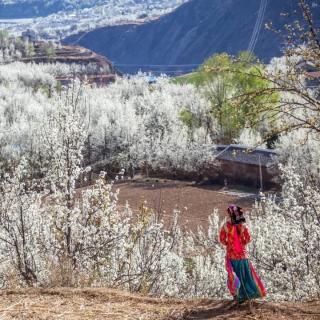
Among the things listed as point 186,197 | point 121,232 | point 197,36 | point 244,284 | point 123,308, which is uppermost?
point 197,36

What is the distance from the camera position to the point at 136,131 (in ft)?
138

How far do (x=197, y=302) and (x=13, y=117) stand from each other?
47.6 meters

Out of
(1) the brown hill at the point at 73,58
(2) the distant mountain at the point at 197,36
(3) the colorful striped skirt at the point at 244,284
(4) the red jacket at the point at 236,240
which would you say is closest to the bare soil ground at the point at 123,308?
(3) the colorful striped skirt at the point at 244,284

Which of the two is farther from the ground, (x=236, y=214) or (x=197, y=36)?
(x=197, y=36)

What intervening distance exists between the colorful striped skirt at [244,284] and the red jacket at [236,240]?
0.09 m

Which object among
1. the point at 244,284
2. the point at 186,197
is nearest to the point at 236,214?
the point at 244,284

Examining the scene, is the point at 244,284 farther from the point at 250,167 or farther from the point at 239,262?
the point at 250,167

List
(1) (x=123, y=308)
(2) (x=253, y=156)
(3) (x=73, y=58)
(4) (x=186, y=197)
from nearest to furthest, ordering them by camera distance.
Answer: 1. (1) (x=123, y=308)
2. (4) (x=186, y=197)
3. (2) (x=253, y=156)
4. (3) (x=73, y=58)

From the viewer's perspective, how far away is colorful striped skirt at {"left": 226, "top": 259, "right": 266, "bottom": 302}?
7020mm

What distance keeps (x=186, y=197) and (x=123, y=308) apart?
2498 cm

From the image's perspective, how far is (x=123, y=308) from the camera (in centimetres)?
718

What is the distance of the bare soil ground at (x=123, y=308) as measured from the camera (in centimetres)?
680

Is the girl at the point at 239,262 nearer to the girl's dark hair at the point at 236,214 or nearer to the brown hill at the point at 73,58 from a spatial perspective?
the girl's dark hair at the point at 236,214

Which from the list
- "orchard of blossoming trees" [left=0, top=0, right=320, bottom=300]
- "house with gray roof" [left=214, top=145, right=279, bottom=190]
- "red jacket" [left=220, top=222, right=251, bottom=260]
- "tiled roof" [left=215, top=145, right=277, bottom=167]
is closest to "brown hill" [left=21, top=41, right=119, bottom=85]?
"tiled roof" [left=215, top=145, right=277, bottom=167]
